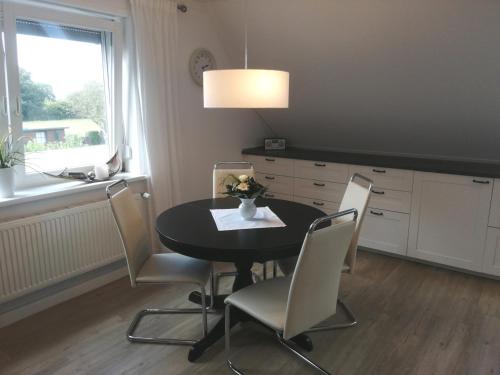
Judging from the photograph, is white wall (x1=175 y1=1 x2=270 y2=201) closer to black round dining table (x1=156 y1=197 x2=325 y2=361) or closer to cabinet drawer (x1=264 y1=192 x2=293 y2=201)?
cabinet drawer (x1=264 y1=192 x2=293 y2=201)

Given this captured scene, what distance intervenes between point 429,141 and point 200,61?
7.46 ft

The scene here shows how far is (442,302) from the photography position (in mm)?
2898

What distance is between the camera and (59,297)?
9.45ft

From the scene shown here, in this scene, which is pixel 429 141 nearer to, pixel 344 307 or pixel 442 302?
pixel 442 302

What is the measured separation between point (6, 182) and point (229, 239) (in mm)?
1528

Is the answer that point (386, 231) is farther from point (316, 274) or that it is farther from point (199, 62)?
point (199, 62)

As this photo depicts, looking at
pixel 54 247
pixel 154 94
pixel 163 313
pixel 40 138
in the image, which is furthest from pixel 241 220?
pixel 40 138

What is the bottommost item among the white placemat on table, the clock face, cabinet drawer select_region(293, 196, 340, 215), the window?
cabinet drawer select_region(293, 196, 340, 215)

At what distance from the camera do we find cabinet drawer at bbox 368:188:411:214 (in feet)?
11.6

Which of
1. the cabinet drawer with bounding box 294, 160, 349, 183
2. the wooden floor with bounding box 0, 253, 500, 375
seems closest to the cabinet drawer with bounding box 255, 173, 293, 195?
the cabinet drawer with bounding box 294, 160, 349, 183

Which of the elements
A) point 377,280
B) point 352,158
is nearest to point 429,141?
point 352,158

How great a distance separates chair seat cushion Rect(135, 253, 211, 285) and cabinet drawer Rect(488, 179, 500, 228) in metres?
2.25

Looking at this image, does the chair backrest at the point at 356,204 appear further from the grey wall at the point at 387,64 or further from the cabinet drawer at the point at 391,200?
the grey wall at the point at 387,64

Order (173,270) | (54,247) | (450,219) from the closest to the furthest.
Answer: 1. (173,270)
2. (54,247)
3. (450,219)
